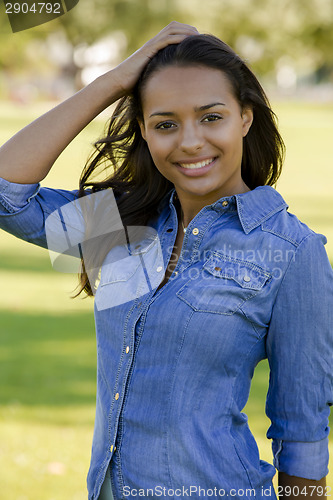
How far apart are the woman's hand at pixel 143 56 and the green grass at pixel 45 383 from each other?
0.96 metres

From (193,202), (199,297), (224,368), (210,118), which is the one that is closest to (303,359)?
(224,368)

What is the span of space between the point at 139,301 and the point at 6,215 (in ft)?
1.74

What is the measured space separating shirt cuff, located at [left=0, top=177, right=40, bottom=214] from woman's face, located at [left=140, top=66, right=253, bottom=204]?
1.35ft

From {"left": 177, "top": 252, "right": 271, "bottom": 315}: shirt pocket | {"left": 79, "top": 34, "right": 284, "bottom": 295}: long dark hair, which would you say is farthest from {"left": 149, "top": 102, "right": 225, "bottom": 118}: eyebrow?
{"left": 177, "top": 252, "right": 271, "bottom": 315}: shirt pocket

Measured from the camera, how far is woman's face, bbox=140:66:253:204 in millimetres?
2115

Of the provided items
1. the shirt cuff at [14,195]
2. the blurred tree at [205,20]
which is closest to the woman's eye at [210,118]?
the shirt cuff at [14,195]

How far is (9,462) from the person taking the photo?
418 cm

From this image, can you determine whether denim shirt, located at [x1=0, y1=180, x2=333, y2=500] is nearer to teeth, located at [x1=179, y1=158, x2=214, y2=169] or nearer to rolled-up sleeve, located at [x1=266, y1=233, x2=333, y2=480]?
rolled-up sleeve, located at [x1=266, y1=233, x2=333, y2=480]

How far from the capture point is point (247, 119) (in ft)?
7.55

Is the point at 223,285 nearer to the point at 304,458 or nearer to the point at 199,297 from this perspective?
the point at 199,297

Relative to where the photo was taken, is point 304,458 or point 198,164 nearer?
point 304,458

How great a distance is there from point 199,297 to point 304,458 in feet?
1.68

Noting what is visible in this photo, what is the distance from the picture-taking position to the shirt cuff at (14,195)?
89.2 inches

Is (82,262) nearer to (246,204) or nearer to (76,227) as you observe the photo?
(76,227)
